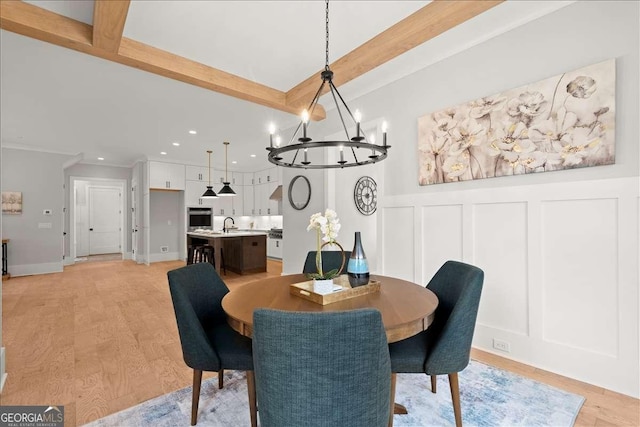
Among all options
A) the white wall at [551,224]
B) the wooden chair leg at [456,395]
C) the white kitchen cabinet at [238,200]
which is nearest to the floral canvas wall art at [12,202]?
the white kitchen cabinet at [238,200]

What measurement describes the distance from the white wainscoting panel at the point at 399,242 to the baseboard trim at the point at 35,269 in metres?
7.41

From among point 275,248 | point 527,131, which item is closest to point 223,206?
point 275,248

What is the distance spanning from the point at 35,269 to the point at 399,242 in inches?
304

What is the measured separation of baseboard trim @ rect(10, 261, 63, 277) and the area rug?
661 centimetres

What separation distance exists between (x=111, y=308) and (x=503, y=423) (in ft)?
14.5

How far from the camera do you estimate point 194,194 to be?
8.12 metres

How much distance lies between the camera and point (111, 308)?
3855mm

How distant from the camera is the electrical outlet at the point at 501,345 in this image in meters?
2.37

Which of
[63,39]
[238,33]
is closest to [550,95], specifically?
[238,33]

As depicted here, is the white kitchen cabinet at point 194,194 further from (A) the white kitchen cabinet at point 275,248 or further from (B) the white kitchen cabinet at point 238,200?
(A) the white kitchen cabinet at point 275,248

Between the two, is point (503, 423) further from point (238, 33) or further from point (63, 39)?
point (63, 39)

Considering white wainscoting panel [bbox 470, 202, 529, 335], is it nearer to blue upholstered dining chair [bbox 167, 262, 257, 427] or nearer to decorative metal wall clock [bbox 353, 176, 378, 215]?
decorative metal wall clock [bbox 353, 176, 378, 215]

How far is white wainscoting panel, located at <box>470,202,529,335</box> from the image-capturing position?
230 centimetres

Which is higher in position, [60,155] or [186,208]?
[60,155]
